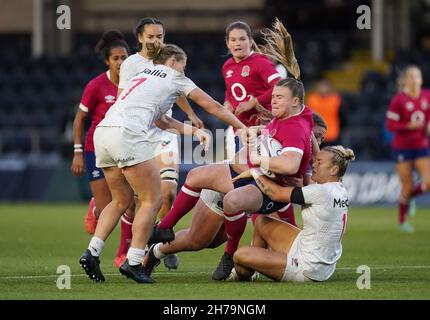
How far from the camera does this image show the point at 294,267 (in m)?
8.41

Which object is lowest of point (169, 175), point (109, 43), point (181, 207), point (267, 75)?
point (181, 207)

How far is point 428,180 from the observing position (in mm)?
15508

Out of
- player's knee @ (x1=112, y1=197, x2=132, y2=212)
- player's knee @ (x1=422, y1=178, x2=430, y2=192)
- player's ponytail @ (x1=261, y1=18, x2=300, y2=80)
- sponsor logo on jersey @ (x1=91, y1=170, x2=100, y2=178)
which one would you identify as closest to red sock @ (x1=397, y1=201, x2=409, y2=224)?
player's knee @ (x1=422, y1=178, x2=430, y2=192)

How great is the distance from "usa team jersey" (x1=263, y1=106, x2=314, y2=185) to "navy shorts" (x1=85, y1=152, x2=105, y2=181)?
7.34ft

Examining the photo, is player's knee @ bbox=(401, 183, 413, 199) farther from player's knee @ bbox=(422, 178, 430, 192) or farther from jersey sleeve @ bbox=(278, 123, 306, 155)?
jersey sleeve @ bbox=(278, 123, 306, 155)

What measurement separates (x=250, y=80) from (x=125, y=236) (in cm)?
187

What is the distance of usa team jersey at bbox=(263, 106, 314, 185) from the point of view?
27.4ft

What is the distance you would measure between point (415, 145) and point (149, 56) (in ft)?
26.1

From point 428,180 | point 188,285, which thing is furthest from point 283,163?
point 428,180

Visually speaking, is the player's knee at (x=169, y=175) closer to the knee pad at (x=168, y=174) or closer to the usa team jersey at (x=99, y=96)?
the knee pad at (x=168, y=174)

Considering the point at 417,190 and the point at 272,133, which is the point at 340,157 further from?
the point at 417,190

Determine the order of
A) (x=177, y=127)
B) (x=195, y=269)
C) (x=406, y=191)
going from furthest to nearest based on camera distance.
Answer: (x=406, y=191)
(x=195, y=269)
(x=177, y=127)

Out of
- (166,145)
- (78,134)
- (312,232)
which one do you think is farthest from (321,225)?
(78,134)
